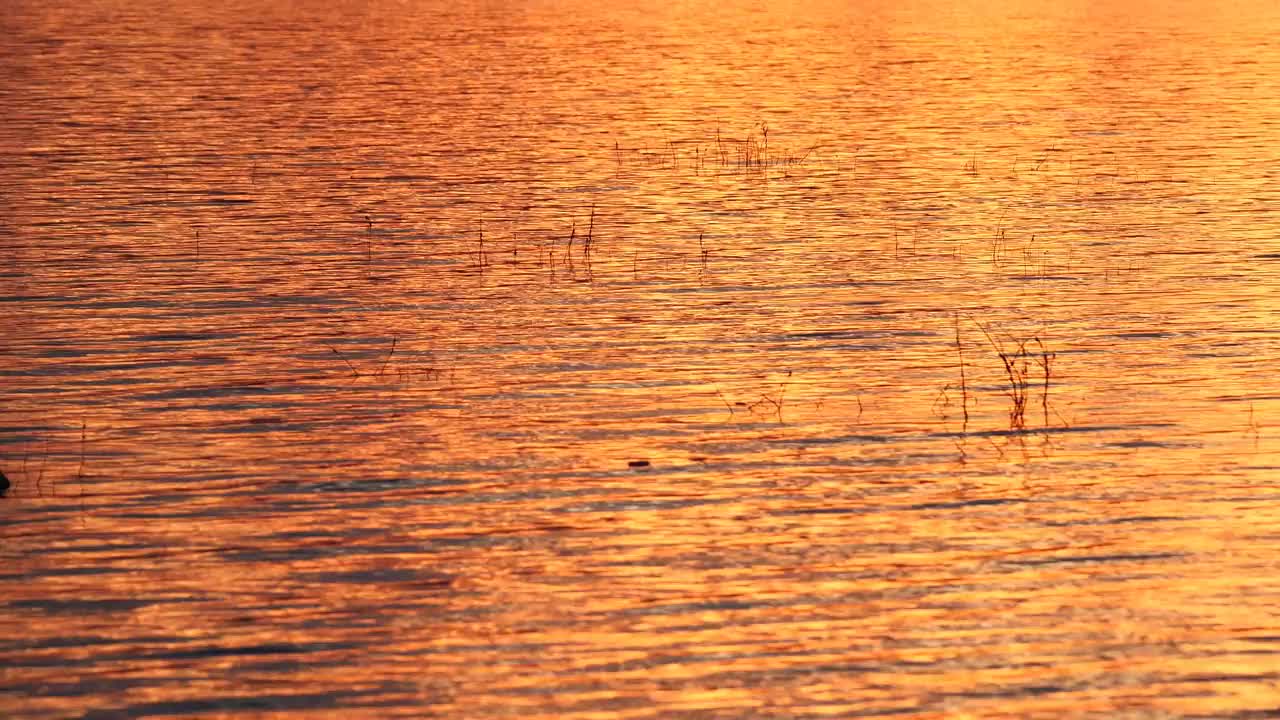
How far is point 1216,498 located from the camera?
16469 mm

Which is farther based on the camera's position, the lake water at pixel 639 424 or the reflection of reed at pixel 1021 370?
the reflection of reed at pixel 1021 370

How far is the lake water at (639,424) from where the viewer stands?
12.8m

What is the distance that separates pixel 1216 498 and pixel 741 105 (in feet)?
128

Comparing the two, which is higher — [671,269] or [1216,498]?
[671,269]

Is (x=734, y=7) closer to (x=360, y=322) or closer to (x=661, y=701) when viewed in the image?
(x=360, y=322)

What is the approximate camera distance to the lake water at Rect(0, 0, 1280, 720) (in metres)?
12.8

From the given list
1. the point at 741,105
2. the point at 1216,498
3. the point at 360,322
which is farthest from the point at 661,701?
the point at 741,105

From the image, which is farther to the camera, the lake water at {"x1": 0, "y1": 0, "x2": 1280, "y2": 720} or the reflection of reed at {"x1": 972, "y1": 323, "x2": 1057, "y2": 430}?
the reflection of reed at {"x1": 972, "y1": 323, "x2": 1057, "y2": 430}

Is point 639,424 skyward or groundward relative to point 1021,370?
groundward

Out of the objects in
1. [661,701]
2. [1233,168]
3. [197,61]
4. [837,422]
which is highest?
[197,61]

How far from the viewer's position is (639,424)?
19.1 metres

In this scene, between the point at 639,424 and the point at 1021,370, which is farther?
the point at 1021,370

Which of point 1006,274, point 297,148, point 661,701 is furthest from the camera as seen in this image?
point 297,148

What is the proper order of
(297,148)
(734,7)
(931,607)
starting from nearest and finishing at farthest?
(931,607), (297,148), (734,7)
